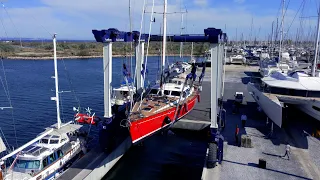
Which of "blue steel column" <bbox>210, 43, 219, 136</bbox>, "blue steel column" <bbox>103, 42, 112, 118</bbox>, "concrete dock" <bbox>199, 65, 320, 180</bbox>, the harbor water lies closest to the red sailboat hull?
"blue steel column" <bbox>210, 43, 219, 136</bbox>

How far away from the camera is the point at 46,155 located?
17078 mm

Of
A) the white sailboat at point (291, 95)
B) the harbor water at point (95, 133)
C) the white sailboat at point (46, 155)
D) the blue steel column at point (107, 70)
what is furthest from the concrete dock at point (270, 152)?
the white sailboat at point (46, 155)

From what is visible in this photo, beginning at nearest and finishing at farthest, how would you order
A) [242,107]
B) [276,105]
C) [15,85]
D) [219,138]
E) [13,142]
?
1. [219,138]
2. [276,105]
3. [13,142]
4. [242,107]
5. [15,85]

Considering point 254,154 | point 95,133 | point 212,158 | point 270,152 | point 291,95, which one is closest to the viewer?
point 212,158

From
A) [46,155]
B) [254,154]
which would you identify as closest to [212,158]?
[254,154]

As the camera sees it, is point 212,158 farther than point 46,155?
Yes

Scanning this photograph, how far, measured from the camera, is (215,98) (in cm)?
1881

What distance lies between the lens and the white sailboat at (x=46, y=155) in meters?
16.0

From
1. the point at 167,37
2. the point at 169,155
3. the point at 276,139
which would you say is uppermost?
the point at 167,37

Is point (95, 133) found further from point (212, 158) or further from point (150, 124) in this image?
point (212, 158)

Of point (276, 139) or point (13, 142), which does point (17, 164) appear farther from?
Answer: point (276, 139)

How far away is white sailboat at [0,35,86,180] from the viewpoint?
1603cm

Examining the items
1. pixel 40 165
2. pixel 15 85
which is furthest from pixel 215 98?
pixel 15 85

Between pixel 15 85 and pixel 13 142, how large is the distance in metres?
27.5
